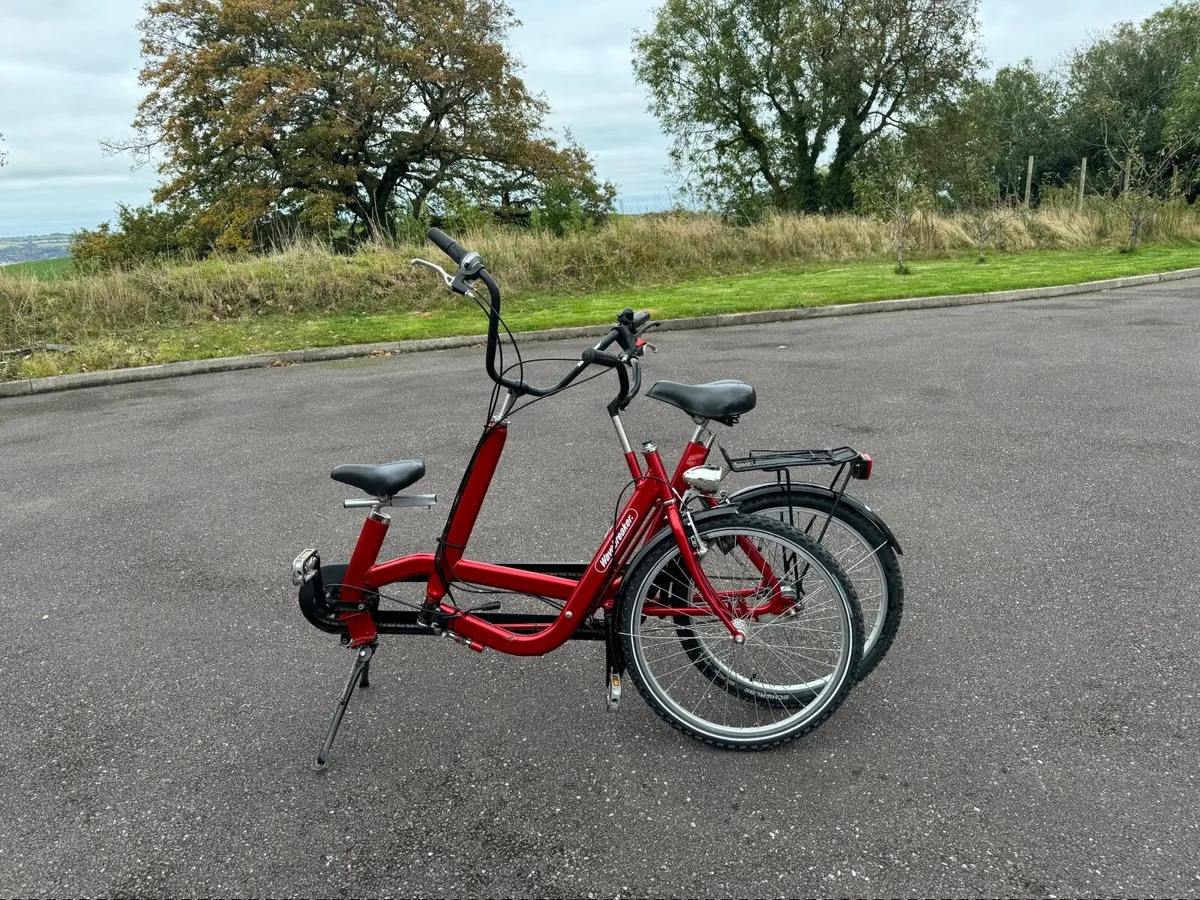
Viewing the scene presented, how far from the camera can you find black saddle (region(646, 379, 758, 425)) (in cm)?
256

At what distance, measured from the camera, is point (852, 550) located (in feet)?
9.29

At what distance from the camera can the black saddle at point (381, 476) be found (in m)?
2.74

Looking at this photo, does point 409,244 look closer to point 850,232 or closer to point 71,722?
point 850,232

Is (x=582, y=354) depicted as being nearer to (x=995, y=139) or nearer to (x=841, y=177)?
(x=841, y=177)

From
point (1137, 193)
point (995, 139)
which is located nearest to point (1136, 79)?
point (995, 139)

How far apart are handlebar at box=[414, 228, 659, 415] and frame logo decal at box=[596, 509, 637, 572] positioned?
36 centimetres

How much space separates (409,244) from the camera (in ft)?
54.7

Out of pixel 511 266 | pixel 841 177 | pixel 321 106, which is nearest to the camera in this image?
pixel 511 266

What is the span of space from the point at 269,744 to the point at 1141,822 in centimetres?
279

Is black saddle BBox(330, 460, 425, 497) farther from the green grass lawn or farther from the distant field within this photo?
the distant field

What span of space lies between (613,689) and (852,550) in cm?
98

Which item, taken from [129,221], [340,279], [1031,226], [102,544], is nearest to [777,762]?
[102,544]

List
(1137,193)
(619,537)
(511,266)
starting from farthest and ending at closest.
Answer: (1137,193) → (511,266) → (619,537)

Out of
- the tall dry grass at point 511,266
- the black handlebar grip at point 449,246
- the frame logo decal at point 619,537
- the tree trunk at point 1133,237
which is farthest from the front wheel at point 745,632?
the tree trunk at point 1133,237
